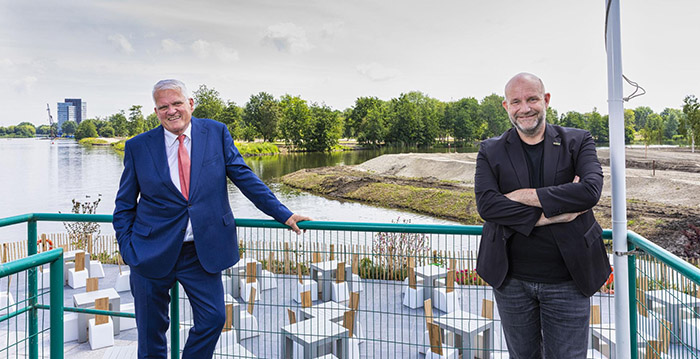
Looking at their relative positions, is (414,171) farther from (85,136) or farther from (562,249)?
(85,136)

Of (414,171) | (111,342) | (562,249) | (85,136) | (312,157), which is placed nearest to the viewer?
(562,249)

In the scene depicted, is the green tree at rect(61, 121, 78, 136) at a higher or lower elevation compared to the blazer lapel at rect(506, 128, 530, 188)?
higher

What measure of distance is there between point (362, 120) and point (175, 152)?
92.1m

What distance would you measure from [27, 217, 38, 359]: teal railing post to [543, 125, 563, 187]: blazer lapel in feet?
7.01

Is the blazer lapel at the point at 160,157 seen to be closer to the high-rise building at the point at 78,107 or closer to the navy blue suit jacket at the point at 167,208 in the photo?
the navy blue suit jacket at the point at 167,208

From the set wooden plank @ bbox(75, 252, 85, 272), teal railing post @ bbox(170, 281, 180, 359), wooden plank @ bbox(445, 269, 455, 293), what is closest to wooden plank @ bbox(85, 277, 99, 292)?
wooden plank @ bbox(75, 252, 85, 272)

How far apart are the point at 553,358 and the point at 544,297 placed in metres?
0.28

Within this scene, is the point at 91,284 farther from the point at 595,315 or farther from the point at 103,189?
the point at 103,189

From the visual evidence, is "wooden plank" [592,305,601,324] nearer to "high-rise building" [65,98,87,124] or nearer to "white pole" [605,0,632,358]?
"white pole" [605,0,632,358]

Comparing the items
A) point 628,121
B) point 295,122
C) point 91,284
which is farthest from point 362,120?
point 91,284

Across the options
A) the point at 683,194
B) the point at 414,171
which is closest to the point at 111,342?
the point at 683,194

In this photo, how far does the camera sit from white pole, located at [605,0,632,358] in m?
2.26

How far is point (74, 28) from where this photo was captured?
319 feet

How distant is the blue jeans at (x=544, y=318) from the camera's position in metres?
1.95
